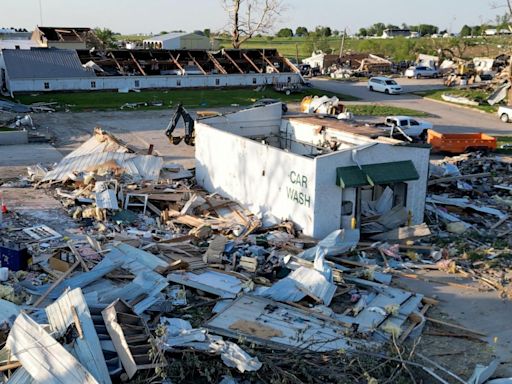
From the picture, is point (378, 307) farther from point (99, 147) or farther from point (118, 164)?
point (99, 147)

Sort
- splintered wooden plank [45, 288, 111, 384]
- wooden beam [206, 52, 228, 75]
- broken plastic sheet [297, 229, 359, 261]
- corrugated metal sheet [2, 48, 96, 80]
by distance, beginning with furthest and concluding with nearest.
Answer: wooden beam [206, 52, 228, 75] → corrugated metal sheet [2, 48, 96, 80] → broken plastic sheet [297, 229, 359, 261] → splintered wooden plank [45, 288, 111, 384]

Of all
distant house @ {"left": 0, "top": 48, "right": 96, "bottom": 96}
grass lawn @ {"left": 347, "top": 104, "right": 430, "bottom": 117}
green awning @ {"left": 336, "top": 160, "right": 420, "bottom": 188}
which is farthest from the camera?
distant house @ {"left": 0, "top": 48, "right": 96, "bottom": 96}

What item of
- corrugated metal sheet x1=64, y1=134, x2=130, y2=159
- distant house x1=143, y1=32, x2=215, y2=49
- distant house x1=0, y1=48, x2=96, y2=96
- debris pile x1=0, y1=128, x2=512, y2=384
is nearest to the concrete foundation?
corrugated metal sheet x1=64, y1=134, x2=130, y2=159

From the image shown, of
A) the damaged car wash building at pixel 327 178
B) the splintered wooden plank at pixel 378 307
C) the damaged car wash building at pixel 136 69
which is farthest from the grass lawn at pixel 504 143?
the damaged car wash building at pixel 136 69

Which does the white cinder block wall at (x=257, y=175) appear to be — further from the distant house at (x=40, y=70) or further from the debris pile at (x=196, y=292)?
the distant house at (x=40, y=70)

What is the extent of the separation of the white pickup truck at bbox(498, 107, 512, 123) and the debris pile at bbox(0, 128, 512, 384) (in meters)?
19.4

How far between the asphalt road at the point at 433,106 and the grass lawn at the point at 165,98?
3.01 meters

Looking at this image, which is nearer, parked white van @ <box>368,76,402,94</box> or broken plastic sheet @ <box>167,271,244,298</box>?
broken plastic sheet @ <box>167,271,244,298</box>

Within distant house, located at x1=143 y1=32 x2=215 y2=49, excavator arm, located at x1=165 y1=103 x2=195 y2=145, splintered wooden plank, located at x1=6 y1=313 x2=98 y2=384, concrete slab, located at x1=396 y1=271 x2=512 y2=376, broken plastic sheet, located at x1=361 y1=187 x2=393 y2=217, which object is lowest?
concrete slab, located at x1=396 y1=271 x2=512 y2=376

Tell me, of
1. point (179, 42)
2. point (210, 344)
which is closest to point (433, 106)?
point (210, 344)

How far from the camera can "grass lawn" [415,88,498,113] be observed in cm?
4175

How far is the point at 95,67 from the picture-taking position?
153ft

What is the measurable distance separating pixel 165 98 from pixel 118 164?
24.3 metres

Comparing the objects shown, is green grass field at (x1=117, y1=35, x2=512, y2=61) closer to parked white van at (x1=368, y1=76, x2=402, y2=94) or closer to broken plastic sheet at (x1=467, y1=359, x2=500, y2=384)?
parked white van at (x1=368, y1=76, x2=402, y2=94)
